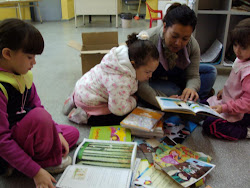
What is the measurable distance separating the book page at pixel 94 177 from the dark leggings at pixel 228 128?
57 cm

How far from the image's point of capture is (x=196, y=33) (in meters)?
2.39

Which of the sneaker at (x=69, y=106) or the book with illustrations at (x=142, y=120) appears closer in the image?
the book with illustrations at (x=142, y=120)

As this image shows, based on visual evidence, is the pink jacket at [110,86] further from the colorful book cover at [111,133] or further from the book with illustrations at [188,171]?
the book with illustrations at [188,171]

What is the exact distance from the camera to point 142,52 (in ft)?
3.83

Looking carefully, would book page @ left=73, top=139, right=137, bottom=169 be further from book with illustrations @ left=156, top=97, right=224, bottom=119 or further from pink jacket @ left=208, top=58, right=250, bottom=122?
pink jacket @ left=208, top=58, right=250, bottom=122

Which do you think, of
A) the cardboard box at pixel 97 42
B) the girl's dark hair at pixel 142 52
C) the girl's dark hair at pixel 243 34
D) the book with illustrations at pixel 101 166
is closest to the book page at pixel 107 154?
the book with illustrations at pixel 101 166

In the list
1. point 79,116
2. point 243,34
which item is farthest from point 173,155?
point 243,34

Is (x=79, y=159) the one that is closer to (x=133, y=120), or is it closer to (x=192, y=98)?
(x=133, y=120)

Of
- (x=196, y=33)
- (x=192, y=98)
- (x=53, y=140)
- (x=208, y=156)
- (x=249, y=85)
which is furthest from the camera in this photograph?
(x=196, y=33)

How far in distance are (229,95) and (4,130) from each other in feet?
3.77

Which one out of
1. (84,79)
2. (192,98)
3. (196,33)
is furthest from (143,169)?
(196,33)

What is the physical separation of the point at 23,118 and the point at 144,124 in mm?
569

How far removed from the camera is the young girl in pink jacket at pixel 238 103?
1.20 m

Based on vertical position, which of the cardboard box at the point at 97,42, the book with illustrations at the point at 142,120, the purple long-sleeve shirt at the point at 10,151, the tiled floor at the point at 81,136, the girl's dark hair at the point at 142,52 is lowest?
the tiled floor at the point at 81,136
